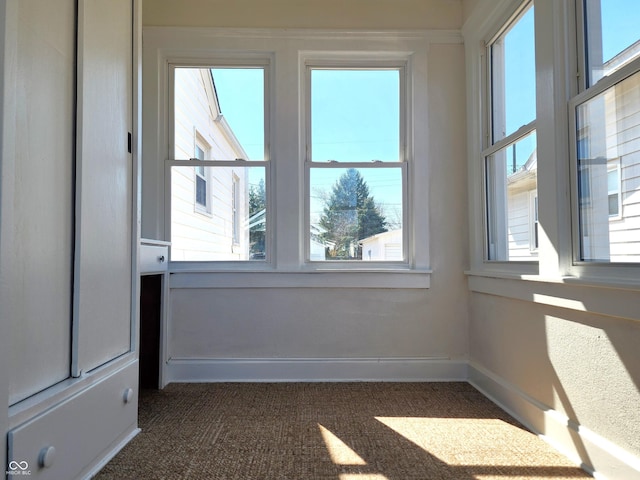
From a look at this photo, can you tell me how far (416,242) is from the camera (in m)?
2.89

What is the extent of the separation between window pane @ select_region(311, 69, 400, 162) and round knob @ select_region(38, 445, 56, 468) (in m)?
2.26

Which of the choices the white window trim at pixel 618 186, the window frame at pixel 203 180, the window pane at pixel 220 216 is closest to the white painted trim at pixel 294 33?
the window frame at pixel 203 180

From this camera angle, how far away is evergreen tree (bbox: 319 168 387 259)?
2963mm

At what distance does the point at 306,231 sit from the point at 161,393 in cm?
142

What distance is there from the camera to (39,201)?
1332 millimetres

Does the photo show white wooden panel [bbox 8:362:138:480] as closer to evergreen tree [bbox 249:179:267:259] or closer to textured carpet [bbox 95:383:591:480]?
textured carpet [bbox 95:383:591:480]

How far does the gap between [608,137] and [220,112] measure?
2361 millimetres

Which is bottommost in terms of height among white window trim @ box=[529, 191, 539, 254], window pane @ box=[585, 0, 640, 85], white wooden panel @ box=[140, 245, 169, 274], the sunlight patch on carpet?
the sunlight patch on carpet

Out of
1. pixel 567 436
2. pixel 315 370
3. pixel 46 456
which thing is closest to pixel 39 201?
pixel 46 456

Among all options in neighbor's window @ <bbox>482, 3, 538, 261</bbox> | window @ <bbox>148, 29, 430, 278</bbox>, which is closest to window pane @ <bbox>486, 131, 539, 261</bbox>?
neighbor's window @ <bbox>482, 3, 538, 261</bbox>

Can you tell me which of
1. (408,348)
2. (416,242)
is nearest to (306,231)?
(416,242)

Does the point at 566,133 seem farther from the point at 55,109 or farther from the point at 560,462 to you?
the point at 55,109

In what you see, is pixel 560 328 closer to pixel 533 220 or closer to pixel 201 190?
pixel 533 220

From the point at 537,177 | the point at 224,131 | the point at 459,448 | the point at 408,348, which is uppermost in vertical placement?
the point at 224,131
